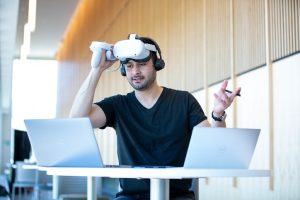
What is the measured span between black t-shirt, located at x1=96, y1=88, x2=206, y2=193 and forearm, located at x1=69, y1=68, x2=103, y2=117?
11 centimetres

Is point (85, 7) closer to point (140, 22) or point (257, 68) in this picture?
point (140, 22)

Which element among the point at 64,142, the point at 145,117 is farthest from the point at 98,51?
the point at 64,142

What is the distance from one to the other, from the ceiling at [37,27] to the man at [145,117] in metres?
6.04

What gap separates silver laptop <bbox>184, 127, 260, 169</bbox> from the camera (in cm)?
166

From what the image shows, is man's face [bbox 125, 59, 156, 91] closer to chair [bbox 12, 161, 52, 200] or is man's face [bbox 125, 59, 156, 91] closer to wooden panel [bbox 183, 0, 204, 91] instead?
wooden panel [bbox 183, 0, 204, 91]

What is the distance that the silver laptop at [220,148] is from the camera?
1655mm

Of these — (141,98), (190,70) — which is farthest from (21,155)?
(141,98)

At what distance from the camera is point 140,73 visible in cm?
233

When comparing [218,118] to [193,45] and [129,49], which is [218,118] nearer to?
[129,49]

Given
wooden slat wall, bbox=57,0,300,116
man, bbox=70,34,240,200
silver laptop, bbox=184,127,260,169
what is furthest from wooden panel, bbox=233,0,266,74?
silver laptop, bbox=184,127,260,169

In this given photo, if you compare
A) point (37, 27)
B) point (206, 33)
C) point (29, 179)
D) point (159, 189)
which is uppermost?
point (37, 27)

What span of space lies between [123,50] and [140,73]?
22 centimetres

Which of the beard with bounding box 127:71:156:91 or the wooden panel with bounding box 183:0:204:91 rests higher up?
the wooden panel with bounding box 183:0:204:91

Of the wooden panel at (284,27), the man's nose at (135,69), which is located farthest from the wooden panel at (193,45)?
the man's nose at (135,69)
